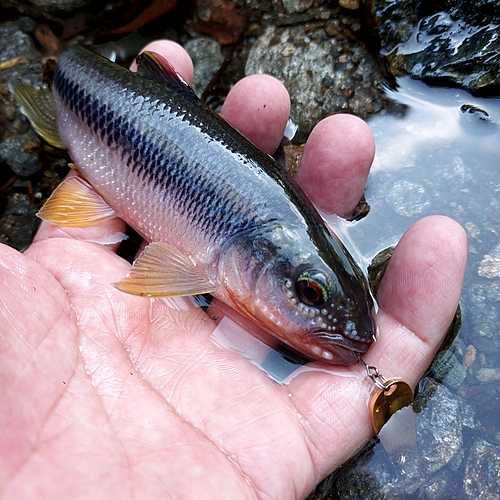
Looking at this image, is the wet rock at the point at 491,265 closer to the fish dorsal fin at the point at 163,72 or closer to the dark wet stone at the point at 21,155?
the fish dorsal fin at the point at 163,72

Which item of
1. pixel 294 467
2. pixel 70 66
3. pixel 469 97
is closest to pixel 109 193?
pixel 70 66

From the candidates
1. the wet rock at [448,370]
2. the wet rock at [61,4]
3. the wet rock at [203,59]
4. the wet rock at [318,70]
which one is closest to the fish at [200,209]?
the wet rock at [448,370]

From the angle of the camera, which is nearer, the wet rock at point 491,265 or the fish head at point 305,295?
the fish head at point 305,295

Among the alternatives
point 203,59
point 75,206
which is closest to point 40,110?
point 75,206

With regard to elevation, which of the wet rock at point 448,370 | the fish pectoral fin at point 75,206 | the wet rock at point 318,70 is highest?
the wet rock at point 318,70

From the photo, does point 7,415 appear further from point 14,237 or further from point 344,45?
point 344,45

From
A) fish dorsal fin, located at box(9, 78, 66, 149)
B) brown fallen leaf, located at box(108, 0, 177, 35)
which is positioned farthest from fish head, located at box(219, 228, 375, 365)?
brown fallen leaf, located at box(108, 0, 177, 35)

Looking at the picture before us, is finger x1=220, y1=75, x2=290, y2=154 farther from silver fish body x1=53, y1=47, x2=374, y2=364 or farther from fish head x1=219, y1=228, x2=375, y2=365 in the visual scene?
fish head x1=219, y1=228, x2=375, y2=365
